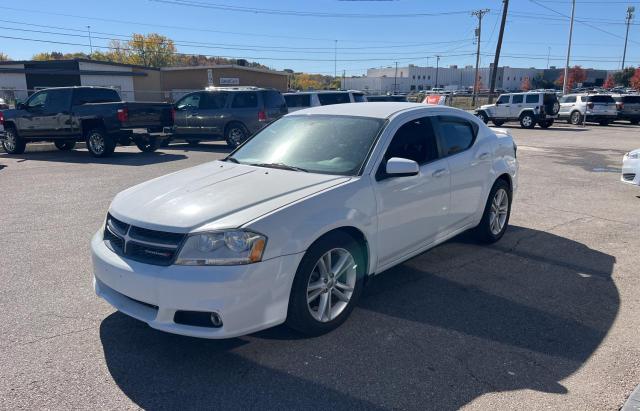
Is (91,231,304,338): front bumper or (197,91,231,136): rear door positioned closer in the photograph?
(91,231,304,338): front bumper

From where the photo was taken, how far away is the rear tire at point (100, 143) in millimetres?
13781

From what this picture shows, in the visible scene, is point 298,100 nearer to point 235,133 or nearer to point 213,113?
point 235,133

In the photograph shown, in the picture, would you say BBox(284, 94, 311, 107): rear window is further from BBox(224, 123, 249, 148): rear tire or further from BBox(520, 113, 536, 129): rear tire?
BBox(520, 113, 536, 129): rear tire

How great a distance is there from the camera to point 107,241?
12.4 ft

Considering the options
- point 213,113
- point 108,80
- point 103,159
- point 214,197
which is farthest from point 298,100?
point 108,80

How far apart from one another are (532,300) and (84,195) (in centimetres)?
757

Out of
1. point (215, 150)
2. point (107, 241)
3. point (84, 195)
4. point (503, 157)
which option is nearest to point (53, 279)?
point (107, 241)

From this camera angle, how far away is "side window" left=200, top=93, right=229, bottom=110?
1658 cm

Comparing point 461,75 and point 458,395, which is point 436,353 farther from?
point 461,75

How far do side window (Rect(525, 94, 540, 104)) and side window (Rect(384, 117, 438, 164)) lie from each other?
24965 millimetres

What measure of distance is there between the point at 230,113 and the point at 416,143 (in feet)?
41.1

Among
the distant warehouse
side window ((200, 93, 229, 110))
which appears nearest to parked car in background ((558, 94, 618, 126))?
side window ((200, 93, 229, 110))

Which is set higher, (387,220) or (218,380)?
(387,220)

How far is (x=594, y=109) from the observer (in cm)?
2972
